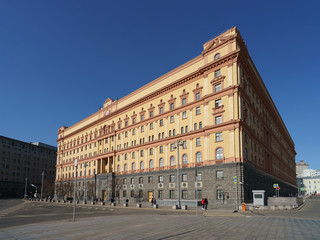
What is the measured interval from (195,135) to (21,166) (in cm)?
11426

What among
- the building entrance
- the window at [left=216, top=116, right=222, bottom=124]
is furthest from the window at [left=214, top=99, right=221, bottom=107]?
the building entrance

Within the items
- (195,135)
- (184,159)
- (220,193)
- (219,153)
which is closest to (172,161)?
(184,159)

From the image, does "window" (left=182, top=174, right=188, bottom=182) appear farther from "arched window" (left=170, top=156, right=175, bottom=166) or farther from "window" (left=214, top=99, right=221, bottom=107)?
"window" (left=214, top=99, right=221, bottom=107)

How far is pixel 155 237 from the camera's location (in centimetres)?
1395

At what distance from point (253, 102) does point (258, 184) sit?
17.6 metres

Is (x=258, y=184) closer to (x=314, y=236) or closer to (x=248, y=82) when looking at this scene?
(x=248, y=82)

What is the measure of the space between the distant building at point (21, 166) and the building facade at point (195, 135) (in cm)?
5729

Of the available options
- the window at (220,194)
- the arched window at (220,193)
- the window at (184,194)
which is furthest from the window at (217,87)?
the window at (184,194)

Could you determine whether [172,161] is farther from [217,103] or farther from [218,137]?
[217,103]

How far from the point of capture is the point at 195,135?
5359 cm

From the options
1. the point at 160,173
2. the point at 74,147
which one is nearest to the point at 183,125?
the point at 160,173

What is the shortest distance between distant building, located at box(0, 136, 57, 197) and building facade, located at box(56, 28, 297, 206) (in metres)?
57.3

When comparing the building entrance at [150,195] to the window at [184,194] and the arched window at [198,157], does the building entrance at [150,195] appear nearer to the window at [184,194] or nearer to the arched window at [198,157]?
the window at [184,194]

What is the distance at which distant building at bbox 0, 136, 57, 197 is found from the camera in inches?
4938
